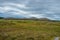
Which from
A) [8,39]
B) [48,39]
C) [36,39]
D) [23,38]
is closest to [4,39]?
[8,39]

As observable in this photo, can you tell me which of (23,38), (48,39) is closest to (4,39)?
(23,38)

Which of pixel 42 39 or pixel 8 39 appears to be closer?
pixel 8 39

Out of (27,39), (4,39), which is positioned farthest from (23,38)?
(4,39)

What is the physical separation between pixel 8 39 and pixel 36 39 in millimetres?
3105

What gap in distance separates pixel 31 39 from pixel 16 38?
1.63 m

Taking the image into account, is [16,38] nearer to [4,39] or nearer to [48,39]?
[4,39]

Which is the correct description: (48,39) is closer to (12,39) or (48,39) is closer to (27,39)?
(27,39)

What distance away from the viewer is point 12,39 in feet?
70.5

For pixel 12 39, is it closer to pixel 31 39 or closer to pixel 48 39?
pixel 31 39

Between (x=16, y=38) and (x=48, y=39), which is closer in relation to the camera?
(x=16, y=38)

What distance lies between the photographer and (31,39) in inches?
862

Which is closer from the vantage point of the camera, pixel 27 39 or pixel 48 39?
pixel 27 39

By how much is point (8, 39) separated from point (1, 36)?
4.68ft

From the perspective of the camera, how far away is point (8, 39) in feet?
69.5
